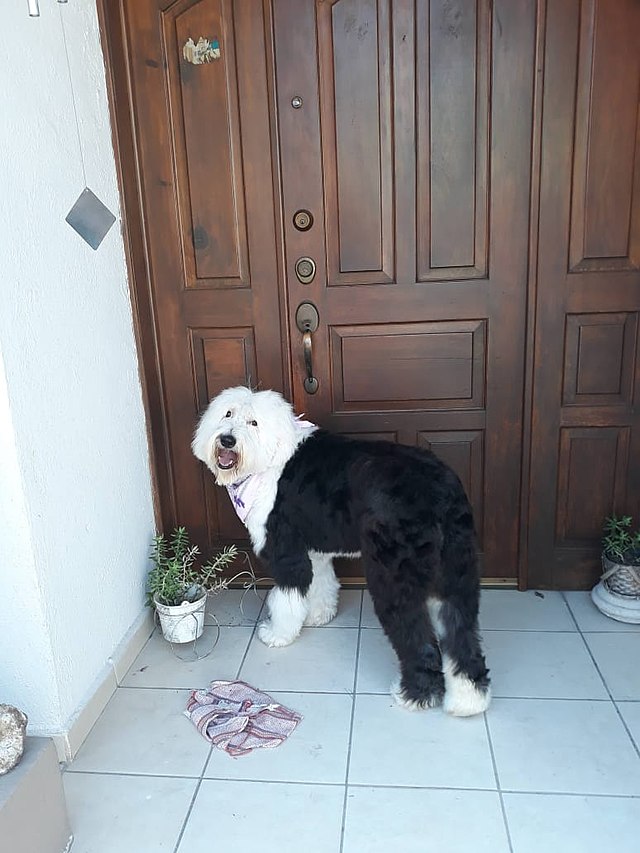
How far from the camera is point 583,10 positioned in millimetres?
2180

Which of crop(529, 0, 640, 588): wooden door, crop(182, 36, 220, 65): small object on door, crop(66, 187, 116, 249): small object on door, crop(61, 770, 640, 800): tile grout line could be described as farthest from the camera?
crop(182, 36, 220, 65): small object on door

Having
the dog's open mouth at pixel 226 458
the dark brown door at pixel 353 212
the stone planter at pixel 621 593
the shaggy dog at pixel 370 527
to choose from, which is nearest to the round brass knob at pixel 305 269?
the dark brown door at pixel 353 212

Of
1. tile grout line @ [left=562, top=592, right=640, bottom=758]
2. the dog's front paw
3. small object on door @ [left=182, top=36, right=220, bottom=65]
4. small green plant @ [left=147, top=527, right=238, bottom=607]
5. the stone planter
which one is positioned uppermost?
small object on door @ [left=182, top=36, right=220, bottom=65]

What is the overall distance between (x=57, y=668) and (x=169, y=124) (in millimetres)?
1845

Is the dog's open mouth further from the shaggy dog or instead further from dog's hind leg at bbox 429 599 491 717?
dog's hind leg at bbox 429 599 491 717

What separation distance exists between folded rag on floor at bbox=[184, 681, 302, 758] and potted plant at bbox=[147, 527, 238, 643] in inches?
9.8

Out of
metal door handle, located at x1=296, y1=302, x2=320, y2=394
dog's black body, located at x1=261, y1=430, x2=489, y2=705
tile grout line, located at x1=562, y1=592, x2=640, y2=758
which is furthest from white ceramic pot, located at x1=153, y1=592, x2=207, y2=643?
tile grout line, located at x1=562, y1=592, x2=640, y2=758

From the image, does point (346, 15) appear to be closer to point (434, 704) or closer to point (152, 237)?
point (152, 237)

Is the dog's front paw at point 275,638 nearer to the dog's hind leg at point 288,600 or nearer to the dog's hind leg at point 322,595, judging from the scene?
the dog's hind leg at point 288,600

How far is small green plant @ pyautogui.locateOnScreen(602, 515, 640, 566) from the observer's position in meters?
2.48

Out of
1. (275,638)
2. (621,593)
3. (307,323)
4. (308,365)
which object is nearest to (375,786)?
(275,638)

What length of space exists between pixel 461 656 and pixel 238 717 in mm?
692

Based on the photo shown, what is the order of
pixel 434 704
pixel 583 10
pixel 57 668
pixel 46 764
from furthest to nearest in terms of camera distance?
pixel 583 10
pixel 434 704
pixel 57 668
pixel 46 764

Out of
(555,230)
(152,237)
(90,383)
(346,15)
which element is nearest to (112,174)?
(152,237)
